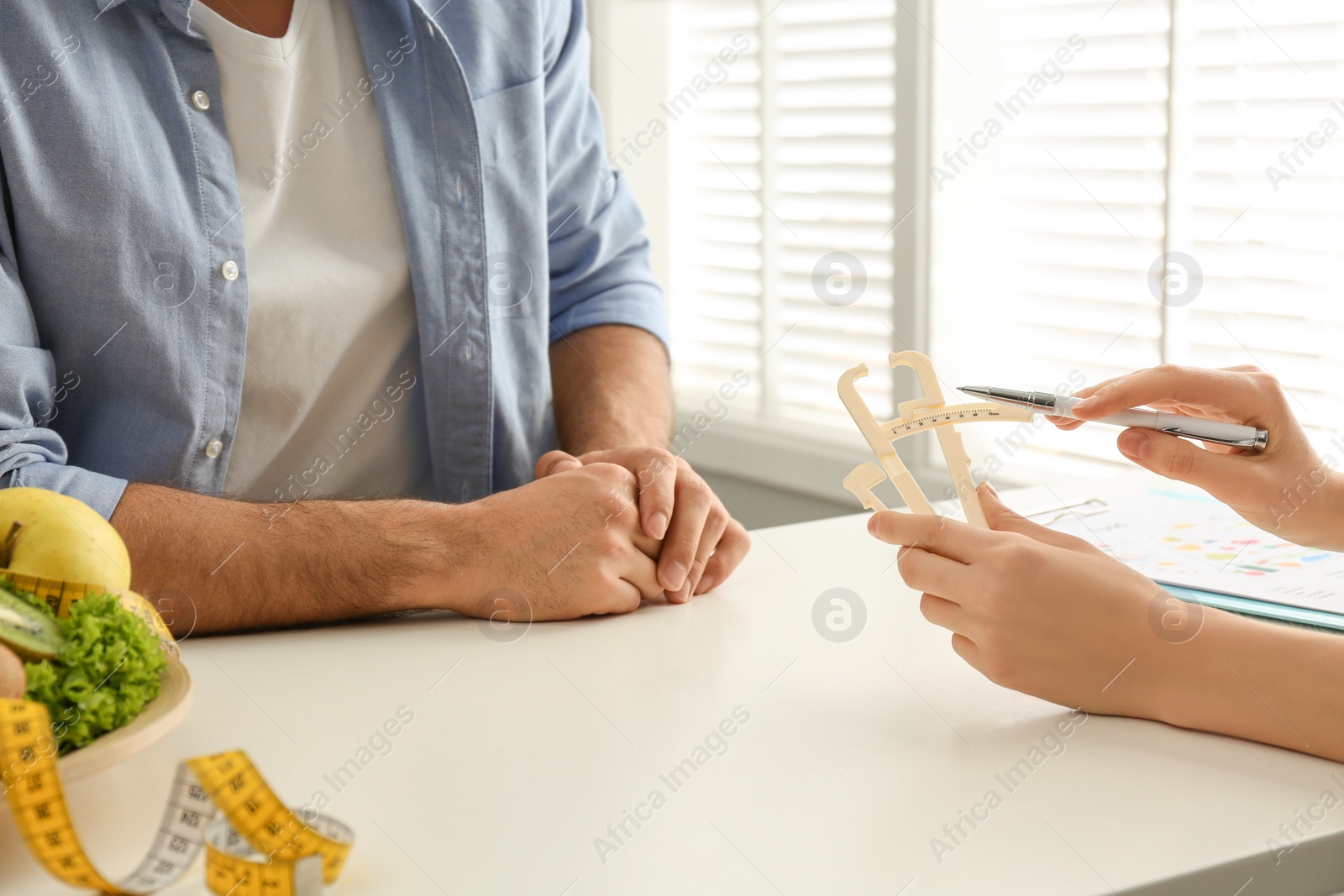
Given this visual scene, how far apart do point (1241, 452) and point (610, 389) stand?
0.80 m

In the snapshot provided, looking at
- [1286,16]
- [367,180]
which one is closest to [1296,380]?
[1286,16]

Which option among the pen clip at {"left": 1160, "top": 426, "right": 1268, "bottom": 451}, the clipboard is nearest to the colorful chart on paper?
the clipboard

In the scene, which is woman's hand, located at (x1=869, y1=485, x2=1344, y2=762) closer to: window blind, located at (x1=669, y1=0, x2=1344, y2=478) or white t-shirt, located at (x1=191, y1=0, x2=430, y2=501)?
white t-shirt, located at (x1=191, y1=0, x2=430, y2=501)

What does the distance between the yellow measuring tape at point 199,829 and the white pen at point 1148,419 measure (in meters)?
0.53

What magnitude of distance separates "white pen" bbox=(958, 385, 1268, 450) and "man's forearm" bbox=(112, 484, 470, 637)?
0.50 meters

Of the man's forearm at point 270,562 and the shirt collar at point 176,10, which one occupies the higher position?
the shirt collar at point 176,10

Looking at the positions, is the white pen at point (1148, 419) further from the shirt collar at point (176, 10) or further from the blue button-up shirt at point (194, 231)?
the shirt collar at point (176, 10)

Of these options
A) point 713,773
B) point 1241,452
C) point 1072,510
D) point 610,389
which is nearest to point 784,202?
point 610,389

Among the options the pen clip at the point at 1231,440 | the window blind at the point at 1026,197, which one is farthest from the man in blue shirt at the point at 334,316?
the window blind at the point at 1026,197

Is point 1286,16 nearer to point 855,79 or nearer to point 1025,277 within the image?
point 1025,277

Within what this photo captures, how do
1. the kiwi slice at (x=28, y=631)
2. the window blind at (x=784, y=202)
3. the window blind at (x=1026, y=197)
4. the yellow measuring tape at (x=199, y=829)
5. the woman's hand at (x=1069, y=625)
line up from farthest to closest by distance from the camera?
the window blind at (x=784, y=202)
the window blind at (x=1026, y=197)
the woman's hand at (x=1069, y=625)
the kiwi slice at (x=28, y=631)
the yellow measuring tape at (x=199, y=829)

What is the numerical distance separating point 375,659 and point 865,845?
1.57ft

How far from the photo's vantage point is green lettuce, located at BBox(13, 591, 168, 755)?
680 millimetres

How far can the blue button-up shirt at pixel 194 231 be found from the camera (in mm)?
1138
